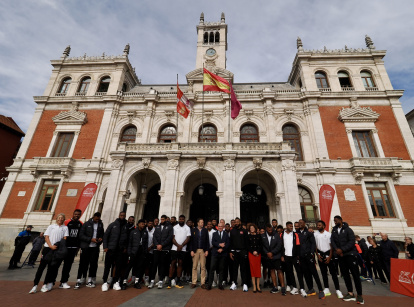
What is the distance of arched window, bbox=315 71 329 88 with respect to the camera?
22.0m

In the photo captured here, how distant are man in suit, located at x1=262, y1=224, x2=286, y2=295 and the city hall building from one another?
6.38 m

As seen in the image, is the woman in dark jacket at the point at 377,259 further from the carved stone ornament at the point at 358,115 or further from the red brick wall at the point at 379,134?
the carved stone ornament at the point at 358,115

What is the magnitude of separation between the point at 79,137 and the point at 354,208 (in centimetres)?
2567

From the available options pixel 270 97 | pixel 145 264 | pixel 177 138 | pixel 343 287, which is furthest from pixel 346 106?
pixel 145 264

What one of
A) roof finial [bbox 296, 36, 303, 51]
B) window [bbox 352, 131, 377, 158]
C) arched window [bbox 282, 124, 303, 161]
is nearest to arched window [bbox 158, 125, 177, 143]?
arched window [bbox 282, 124, 303, 161]

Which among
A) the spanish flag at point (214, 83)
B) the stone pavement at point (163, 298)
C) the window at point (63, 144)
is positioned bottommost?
the stone pavement at point (163, 298)

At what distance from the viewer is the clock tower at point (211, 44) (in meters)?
26.5

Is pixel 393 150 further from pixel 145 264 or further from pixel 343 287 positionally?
pixel 145 264

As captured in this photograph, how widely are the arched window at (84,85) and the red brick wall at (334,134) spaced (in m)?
25.6

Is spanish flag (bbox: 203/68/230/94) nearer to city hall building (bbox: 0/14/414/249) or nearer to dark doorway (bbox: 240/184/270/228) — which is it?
city hall building (bbox: 0/14/414/249)

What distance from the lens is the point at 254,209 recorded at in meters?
18.0

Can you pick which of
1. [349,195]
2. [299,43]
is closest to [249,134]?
[349,195]

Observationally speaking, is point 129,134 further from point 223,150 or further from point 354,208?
point 354,208

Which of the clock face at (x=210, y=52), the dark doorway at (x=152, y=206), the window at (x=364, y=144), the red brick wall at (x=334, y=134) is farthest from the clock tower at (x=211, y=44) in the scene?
the window at (x=364, y=144)
